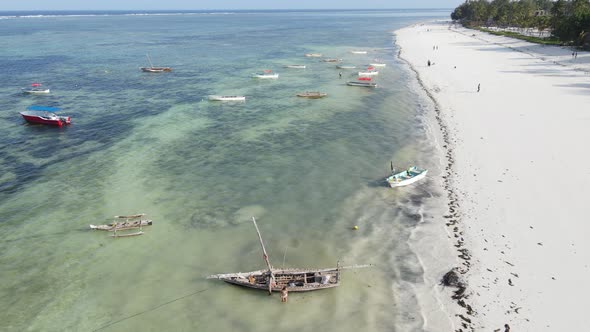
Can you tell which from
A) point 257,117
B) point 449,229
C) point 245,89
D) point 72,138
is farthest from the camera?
point 245,89

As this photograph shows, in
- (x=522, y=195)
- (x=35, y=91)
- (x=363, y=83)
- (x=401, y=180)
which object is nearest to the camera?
(x=522, y=195)

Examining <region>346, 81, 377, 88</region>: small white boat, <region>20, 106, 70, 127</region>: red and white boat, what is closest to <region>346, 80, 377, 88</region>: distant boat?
<region>346, 81, 377, 88</region>: small white boat

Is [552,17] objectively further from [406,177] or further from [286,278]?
[286,278]

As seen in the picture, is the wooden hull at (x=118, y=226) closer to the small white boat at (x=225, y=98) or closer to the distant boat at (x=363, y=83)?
the small white boat at (x=225, y=98)

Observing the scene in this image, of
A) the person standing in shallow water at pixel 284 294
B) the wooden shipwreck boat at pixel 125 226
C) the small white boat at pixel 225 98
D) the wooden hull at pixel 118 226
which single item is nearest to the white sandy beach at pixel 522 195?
the person standing in shallow water at pixel 284 294

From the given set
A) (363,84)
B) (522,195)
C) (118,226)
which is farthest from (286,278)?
(363,84)

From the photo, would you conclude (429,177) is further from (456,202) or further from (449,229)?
(449,229)

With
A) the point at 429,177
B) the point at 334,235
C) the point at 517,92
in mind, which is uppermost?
the point at 517,92

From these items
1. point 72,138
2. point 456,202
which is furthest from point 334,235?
point 72,138
